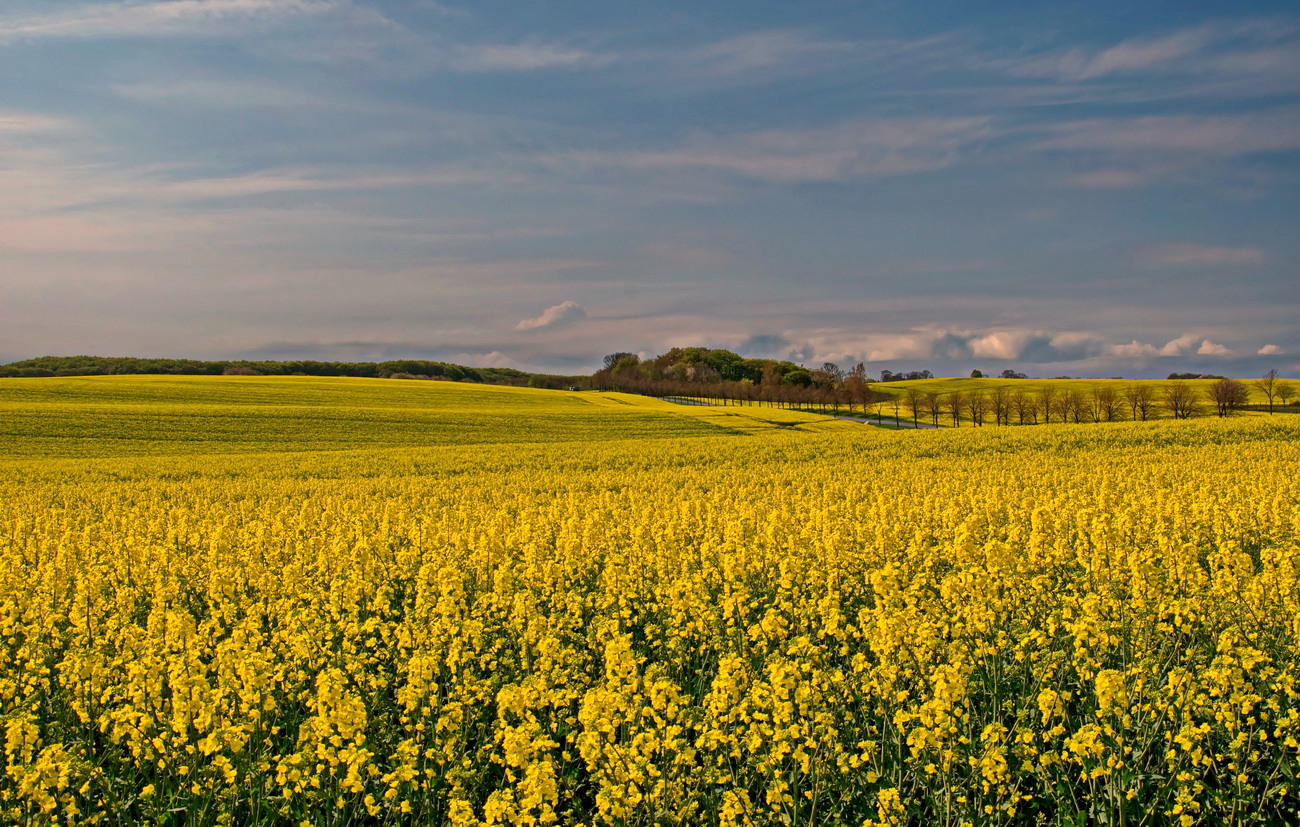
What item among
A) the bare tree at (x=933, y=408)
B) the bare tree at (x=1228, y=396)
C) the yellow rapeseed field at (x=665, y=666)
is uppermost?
the bare tree at (x=1228, y=396)

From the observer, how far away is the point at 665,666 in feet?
23.5

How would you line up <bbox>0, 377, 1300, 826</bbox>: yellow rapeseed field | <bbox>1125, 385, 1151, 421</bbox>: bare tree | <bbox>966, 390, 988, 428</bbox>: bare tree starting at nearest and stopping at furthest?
<bbox>0, 377, 1300, 826</bbox>: yellow rapeseed field < <bbox>1125, 385, 1151, 421</bbox>: bare tree < <bbox>966, 390, 988, 428</bbox>: bare tree

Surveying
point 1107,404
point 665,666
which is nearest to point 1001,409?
point 1107,404

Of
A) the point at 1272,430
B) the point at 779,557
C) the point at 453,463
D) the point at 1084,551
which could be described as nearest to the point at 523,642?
the point at 779,557

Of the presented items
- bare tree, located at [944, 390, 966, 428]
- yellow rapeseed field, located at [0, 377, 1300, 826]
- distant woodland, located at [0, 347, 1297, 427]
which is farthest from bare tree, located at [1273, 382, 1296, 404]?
A: yellow rapeseed field, located at [0, 377, 1300, 826]

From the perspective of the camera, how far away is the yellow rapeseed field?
516 centimetres

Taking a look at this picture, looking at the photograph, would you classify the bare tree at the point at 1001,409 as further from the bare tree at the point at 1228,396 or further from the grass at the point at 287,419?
the grass at the point at 287,419

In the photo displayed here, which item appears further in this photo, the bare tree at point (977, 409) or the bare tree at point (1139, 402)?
the bare tree at point (977, 409)

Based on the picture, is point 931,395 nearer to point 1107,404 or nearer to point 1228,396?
point 1107,404

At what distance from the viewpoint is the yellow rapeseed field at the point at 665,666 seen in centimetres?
516

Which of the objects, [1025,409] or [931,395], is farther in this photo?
[931,395]

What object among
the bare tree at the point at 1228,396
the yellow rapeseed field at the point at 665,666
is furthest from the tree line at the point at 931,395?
the yellow rapeseed field at the point at 665,666

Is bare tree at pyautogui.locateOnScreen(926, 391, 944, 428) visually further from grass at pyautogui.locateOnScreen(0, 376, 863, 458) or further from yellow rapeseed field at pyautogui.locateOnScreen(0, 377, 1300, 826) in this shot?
yellow rapeseed field at pyautogui.locateOnScreen(0, 377, 1300, 826)

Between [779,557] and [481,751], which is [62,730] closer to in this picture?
[481,751]
